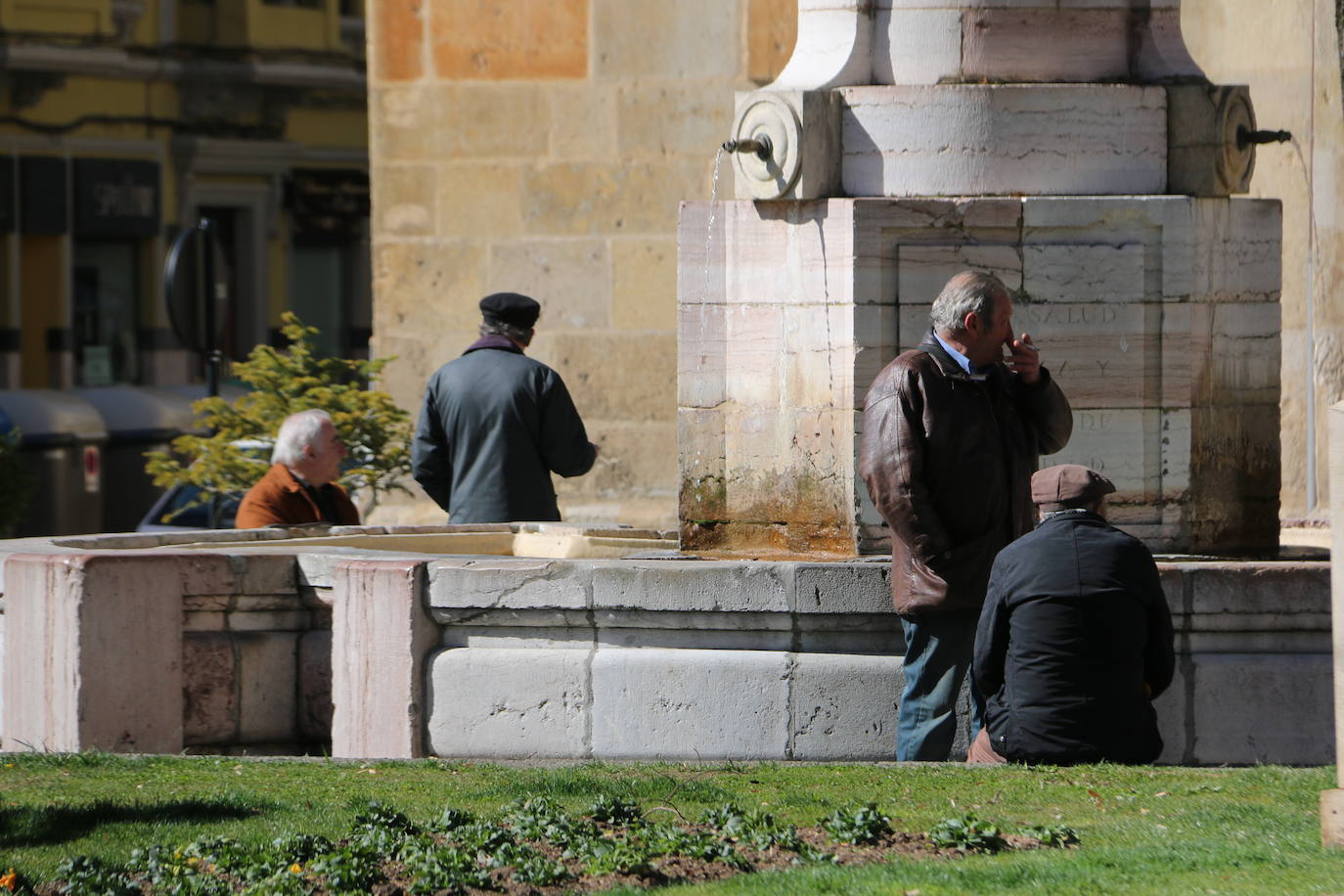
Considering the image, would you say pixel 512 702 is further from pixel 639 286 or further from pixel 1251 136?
pixel 639 286

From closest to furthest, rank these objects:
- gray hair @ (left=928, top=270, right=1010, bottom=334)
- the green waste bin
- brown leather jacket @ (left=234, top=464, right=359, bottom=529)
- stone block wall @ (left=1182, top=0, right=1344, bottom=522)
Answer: gray hair @ (left=928, top=270, right=1010, bottom=334)
brown leather jacket @ (left=234, top=464, right=359, bottom=529)
stone block wall @ (left=1182, top=0, right=1344, bottom=522)
the green waste bin

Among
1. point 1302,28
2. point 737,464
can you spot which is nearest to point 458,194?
point 1302,28

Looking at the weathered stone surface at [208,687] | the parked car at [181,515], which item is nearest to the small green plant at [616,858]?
the weathered stone surface at [208,687]

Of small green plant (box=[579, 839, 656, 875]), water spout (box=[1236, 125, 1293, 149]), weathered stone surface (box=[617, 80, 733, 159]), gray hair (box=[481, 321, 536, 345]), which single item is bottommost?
small green plant (box=[579, 839, 656, 875])

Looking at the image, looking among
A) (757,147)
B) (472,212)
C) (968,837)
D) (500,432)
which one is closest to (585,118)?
(472,212)

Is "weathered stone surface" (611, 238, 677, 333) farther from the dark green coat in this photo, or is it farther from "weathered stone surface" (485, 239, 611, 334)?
the dark green coat

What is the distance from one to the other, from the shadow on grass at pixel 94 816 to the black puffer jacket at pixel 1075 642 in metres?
1.95

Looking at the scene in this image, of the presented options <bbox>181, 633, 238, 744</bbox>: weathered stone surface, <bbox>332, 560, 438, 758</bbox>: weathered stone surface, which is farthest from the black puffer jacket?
<bbox>181, 633, 238, 744</bbox>: weathered stone surface

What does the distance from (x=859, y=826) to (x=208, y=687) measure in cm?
266

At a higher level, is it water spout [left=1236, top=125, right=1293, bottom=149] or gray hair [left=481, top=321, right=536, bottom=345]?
water spout [left=1236, top=125, right=1293, bottom=149]

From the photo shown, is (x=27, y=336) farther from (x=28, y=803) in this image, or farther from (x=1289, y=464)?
(x=28, y=803)

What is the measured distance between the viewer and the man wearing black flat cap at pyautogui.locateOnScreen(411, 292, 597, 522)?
9.44m

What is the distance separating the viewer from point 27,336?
3281cm

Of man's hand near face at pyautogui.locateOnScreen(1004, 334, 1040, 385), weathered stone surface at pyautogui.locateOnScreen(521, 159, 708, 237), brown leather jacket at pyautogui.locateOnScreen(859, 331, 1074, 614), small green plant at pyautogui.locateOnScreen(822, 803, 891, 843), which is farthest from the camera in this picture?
weathered stone surface at pyautogui.locateOnScreen(521, 159, 708, 237)
